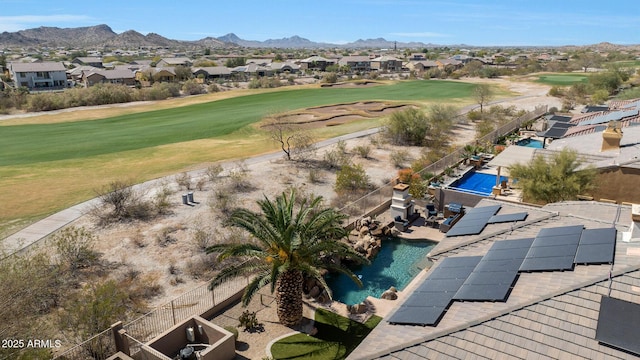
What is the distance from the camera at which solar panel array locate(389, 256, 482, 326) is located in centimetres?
1030

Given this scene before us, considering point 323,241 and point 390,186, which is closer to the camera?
point 323,241

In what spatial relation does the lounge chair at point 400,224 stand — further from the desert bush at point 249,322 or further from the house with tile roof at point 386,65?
the house with tile roof at point 386,65

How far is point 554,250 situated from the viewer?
1172cm

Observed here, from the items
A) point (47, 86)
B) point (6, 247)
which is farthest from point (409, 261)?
point (47, 86)

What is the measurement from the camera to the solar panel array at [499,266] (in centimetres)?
1049

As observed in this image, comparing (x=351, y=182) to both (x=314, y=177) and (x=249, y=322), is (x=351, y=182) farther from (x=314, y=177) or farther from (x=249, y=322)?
(x=249, y=322)

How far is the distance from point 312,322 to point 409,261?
A: 8.16 metres

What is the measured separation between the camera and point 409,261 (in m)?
24.0

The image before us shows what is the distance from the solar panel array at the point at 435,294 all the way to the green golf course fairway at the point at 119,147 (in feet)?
90.0

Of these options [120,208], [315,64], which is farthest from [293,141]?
[315,64]

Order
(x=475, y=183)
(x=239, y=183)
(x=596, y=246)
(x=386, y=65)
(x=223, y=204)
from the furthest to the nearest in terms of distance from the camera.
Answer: (x=386, y=65) → (x=475, y=183) → (x=239, y=183) → (x=223, y=204) → (x=596, y=246)

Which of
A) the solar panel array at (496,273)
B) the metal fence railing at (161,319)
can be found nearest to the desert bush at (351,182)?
the metal fence railing at (161,319)

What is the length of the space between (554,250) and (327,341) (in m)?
9.23

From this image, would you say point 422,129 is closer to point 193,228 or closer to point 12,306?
point 193,228
